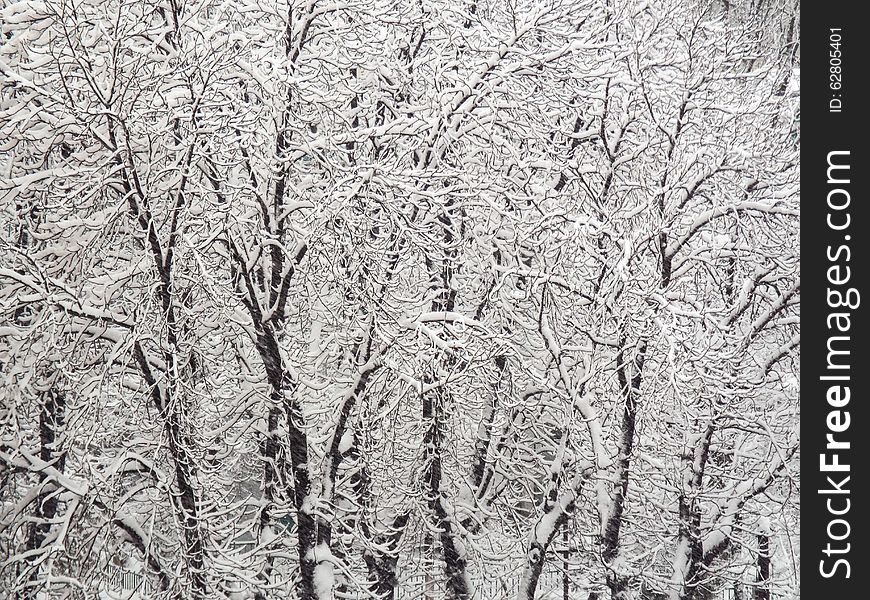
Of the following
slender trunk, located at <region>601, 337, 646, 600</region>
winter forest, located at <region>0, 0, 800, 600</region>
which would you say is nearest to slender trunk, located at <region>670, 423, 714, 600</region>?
winter forest, located at <region>0, 0, 800, 600</region>

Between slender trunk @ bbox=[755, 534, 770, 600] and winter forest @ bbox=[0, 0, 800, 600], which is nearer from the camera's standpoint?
winter forest @ bbox=[0, 0, 800, 600]

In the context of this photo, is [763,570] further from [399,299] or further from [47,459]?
[47,459]

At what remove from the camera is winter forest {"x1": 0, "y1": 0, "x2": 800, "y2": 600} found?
3.18m

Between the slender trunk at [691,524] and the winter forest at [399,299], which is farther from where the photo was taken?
the slender trunk at [691,524]

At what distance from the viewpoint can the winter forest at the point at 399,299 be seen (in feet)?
10.4

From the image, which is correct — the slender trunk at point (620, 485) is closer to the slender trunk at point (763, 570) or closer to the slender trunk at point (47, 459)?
the slender trunk at point (763, 570)

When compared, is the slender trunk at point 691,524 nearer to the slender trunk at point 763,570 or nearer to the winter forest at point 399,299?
the winter forest at point 399,299

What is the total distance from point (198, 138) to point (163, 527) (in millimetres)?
1394

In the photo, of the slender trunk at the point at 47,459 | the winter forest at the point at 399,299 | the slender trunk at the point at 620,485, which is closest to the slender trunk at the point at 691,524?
the winter forest at the point at 399,299

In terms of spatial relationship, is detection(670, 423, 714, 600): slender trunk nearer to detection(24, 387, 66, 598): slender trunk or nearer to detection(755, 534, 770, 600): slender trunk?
detection(755, 534, 770, 600): slender trunk

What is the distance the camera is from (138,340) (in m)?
3.14

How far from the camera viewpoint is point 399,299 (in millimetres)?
3328

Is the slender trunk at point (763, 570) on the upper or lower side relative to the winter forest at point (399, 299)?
lower

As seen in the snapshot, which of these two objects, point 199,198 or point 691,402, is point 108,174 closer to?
point 199,198
